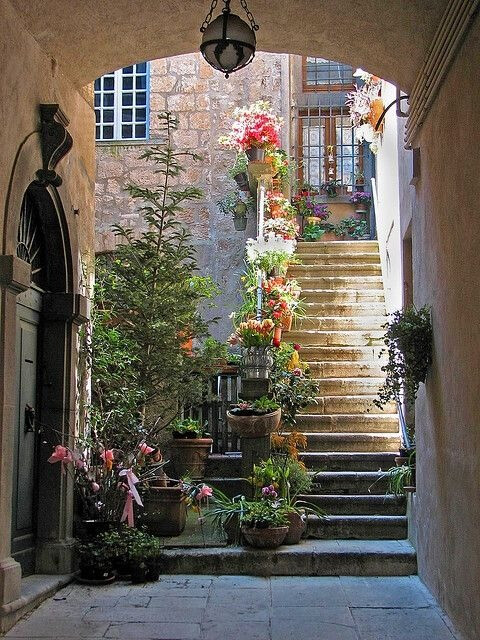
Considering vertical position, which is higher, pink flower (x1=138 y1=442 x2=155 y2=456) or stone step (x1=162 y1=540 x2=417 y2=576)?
pink flower (x1=138 y1=442 x2=155 y2=456)

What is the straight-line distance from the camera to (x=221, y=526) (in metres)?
7.27

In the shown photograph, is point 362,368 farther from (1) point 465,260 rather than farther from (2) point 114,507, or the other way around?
(1) point 465,260

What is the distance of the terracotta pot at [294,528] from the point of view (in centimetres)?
701

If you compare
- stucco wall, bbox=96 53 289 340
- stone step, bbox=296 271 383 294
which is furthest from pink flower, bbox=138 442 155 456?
stone step, bbox=296 271 383 294

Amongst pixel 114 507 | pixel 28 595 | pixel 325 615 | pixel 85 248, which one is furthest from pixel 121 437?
pixel 325 615

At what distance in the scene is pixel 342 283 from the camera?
1194cm

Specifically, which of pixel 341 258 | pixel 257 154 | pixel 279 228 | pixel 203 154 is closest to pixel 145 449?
pixel 279 228

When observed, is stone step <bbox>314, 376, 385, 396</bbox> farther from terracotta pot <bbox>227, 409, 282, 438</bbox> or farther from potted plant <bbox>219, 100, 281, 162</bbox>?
potted plant <bbox>219, 100, 281, 162</bbox>

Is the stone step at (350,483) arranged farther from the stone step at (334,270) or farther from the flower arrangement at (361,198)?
the flower arrangement at (361,198)

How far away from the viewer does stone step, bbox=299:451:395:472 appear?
8.18 m

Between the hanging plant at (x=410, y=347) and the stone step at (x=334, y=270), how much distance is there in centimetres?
604

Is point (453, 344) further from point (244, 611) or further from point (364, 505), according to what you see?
point (364, 505)

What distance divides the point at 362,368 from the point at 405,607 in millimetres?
4544

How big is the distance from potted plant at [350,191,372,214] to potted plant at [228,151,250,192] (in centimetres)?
340
